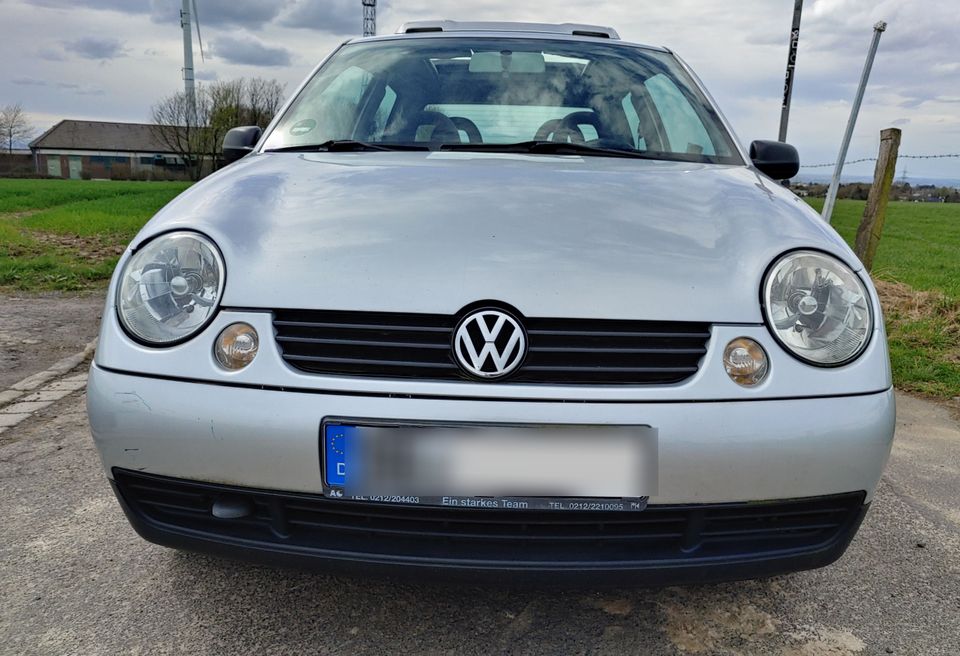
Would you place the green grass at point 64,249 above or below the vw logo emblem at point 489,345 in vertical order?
below

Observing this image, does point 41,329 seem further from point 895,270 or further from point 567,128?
point 895,270

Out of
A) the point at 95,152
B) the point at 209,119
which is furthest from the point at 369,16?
the point at 95,152

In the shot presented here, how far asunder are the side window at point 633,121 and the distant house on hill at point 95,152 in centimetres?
7898

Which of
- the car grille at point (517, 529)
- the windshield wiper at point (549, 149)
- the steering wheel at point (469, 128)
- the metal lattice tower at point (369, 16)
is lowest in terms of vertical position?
the car grille at point (517, 529)

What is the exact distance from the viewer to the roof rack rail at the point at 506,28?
3332 millimetres

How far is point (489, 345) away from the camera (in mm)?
1574

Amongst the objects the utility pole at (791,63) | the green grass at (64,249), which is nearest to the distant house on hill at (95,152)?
the green grass at (64,249)

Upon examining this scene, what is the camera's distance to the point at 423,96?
287 centimetres

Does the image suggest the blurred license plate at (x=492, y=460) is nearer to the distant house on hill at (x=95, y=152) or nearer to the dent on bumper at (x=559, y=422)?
the dent on bumper at (x=559, y=422)

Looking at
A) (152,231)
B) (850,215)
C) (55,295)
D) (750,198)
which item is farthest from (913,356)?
(850,215)

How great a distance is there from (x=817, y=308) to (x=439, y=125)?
1471 mm

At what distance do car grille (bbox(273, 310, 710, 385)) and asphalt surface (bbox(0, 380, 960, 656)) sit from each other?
518 millimetres

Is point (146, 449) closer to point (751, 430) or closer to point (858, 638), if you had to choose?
point (751, 430)

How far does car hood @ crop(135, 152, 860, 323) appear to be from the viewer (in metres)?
1.64
